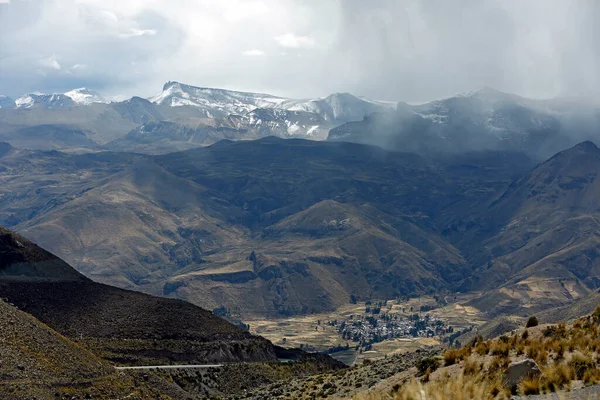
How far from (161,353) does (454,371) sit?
189 feet

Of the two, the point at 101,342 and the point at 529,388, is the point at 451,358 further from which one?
the point at 101,342

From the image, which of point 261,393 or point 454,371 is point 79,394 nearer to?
point 261,393

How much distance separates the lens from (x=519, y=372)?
82.7 feet

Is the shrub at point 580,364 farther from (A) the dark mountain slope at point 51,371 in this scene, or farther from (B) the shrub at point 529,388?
(A) the dark mountain slope at point 51,371

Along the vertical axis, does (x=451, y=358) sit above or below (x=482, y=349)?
below

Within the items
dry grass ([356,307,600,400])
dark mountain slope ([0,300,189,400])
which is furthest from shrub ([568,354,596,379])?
dark mountain slope ([0,300,189,400])

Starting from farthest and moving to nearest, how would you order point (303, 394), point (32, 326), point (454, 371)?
point (32, 326), point (303, 394), point (454, 371)

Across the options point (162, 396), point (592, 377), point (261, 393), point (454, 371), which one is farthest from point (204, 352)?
point (592, 377)

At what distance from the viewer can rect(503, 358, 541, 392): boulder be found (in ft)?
81.2

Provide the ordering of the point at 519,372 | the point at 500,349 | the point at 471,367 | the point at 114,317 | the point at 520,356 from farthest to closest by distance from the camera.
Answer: the point at 114,317
the point at 500,349
the point at 520,356
the point at 471,367
the point at 519,372

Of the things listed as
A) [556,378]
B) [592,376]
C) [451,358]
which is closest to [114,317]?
[451,358]

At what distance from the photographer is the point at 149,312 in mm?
93750

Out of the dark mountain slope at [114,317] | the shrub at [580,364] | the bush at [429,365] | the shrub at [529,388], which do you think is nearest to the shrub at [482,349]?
the bush at [429,365]

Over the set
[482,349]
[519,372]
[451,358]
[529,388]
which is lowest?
[451,358]
